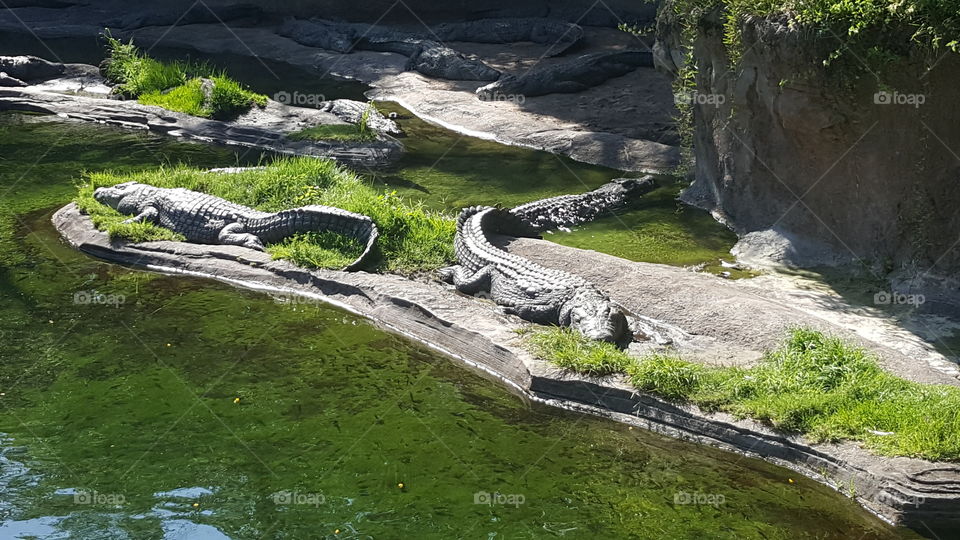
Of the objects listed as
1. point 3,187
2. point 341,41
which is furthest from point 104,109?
point 341,41

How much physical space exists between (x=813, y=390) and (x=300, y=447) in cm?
297

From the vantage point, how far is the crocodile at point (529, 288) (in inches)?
274

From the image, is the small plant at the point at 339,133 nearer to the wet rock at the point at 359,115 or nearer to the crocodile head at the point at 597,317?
the wet rock at the point at 359,115

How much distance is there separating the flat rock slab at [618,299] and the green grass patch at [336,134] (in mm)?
3697

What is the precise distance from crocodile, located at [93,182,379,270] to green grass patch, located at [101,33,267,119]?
4.27 meters

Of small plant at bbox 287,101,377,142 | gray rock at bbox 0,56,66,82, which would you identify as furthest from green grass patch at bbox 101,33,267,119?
small plant at bbox 287,101,377,142

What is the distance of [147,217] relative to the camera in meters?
9.23

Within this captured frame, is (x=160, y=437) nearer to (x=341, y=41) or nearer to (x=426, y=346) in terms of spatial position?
(x=426, y=346)

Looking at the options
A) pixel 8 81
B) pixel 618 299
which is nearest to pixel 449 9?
pixel 8 81

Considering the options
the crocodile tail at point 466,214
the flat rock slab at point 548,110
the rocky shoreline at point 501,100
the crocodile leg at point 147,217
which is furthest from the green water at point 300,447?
the rocky shoreline at point 501,100

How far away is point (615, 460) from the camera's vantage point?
18.7 ft

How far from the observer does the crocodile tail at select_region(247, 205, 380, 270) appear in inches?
337

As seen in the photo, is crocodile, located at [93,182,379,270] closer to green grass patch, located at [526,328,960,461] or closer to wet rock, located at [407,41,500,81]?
green grass patch, located at [526,328,960,461]

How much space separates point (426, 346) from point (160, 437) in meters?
2.10
